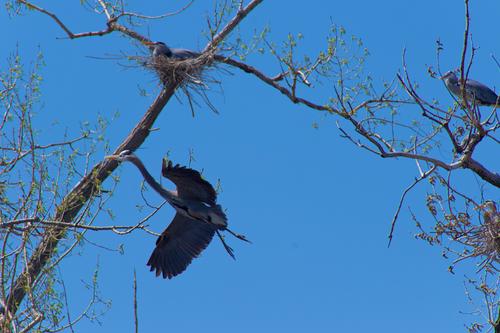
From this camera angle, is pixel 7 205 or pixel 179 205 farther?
pixel 179 205

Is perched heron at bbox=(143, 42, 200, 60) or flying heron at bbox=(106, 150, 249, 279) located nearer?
flying heron at bbox=(106, 150, 249, 279)

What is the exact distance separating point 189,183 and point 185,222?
2.94 ft

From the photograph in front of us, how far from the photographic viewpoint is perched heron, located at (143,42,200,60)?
9.85 meters

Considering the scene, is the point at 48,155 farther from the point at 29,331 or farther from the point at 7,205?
the point at 29,331

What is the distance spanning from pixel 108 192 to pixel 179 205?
3.61ft

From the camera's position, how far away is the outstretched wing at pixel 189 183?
24.7 ft

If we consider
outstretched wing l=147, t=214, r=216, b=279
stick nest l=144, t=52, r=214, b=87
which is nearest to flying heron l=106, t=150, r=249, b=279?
outstretched wing l=147, t=214, r=216, b=279

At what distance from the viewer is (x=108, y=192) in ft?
23.5

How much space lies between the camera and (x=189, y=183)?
7.86 meters

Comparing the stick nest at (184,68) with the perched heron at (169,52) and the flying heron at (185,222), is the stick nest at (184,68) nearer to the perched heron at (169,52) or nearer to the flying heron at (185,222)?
the perched heron at (169,52)

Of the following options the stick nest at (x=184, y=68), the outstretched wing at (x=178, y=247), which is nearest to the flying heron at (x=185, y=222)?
the outstretched wing at (x=178, y=247)

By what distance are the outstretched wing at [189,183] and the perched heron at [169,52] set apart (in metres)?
2.27

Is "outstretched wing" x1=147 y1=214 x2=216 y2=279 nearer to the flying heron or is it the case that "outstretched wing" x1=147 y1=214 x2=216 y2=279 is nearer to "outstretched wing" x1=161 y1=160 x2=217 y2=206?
the flying heron

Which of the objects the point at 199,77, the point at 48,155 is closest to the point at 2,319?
the point at 48,155
